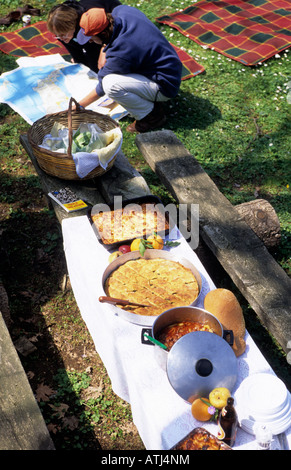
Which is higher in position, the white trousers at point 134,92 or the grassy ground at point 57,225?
the white trousers at point 134,92

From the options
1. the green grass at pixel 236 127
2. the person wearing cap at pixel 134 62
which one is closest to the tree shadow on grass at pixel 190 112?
the green grass at pixel 236 127

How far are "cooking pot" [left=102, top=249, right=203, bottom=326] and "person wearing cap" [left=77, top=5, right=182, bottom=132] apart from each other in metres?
2.85

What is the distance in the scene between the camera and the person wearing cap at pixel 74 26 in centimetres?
524

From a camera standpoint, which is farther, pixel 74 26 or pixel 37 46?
pixel 37 46

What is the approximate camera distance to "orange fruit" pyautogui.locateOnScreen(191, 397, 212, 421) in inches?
85.0

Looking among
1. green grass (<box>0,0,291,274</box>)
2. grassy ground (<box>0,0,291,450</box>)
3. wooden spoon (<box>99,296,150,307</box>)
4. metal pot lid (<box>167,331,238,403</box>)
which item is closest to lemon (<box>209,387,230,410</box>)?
metal pot lid (<box>167,331,238,403</box>)

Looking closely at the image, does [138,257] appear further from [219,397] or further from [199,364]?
[219,397]

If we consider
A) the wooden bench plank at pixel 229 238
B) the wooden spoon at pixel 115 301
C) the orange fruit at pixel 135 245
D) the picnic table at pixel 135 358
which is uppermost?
the wooden spoon at pixel 115 301

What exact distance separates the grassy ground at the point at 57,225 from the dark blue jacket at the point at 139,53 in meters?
0.71

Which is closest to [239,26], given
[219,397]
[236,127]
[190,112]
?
[190,112]

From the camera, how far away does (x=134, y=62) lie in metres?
5.21

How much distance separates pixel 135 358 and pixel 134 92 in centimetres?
366

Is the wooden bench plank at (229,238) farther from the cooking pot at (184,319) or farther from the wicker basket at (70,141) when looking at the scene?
the cooking pot at (184,319)
